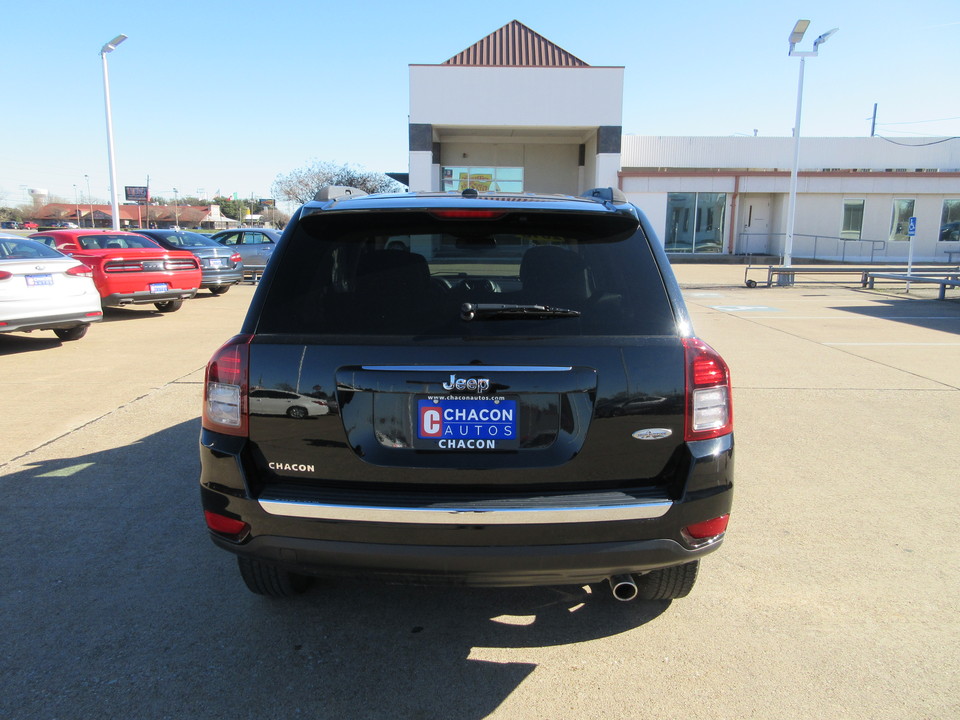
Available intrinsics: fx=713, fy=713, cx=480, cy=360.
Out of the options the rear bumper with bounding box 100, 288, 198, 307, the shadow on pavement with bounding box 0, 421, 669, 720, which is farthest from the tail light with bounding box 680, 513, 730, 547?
the rear bumper with bounding box 100, 288, 198, 307

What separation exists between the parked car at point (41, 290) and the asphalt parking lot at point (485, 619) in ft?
13.4

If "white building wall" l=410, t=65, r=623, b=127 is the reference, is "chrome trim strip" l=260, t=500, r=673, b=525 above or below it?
below

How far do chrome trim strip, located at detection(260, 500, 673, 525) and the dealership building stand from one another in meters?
26.9

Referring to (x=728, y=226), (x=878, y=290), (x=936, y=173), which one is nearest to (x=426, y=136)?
(x=728, y=226)

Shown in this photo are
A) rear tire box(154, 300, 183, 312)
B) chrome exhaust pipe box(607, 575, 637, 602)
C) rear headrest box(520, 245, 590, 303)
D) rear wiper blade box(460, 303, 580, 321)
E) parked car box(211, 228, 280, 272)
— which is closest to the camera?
rear wiper blade box(460, 303, 580, 321)

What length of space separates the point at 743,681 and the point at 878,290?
20148 mm

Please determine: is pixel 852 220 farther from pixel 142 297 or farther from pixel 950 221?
pixel 142 297

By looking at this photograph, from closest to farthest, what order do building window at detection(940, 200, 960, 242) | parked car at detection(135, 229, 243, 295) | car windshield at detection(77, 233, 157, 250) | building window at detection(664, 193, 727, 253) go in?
1. car windshield at detection(77, 233, 157, 250)
2. parked car at detection(135, 229, 243, 295)
3. building window at detection(664, 193, 727, 253)
4. building window at detection(940, 200, 960, 242)

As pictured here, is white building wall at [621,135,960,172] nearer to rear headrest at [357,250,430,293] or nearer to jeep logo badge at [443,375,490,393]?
rear headrest at [357,250,430,293]

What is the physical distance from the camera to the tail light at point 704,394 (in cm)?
251

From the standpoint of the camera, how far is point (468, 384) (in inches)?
95.4

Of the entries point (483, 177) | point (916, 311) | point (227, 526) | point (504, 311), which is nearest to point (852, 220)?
point (483, 177)

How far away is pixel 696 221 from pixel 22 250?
2804 cm

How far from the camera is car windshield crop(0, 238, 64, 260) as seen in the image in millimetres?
9438
